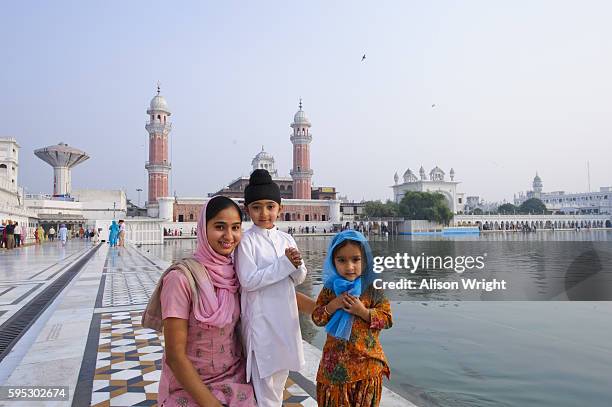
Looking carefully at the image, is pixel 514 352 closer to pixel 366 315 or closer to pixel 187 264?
pixel 366 315

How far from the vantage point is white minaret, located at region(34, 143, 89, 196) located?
160 ft

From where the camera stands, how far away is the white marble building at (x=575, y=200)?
7562cm

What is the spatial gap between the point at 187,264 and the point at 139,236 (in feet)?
86.5

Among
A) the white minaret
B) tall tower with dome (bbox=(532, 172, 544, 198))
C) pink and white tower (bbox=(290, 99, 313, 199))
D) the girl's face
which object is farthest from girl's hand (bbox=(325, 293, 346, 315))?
tall tower with dome (bbox=(532, 172, 544, 198))

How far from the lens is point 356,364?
70.6 inches

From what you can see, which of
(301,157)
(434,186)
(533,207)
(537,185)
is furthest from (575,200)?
(301,157)

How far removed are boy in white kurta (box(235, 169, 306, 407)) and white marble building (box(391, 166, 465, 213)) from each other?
2421 inches

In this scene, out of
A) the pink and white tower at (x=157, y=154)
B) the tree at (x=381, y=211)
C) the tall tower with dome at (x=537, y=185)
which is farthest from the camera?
the tall tower with dome at (x=537, y=185)

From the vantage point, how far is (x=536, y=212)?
71375mm

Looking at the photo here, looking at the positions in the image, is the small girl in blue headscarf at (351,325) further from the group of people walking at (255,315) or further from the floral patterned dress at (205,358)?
the floral patterned dress at (205,358)

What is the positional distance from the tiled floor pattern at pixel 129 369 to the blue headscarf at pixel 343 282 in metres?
0.92

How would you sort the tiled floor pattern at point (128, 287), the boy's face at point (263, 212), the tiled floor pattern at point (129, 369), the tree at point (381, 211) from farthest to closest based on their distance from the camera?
the tree at point (381, 211) < the tiled floor pattern at point (128, 287) < the tiled floor pattern at point (129, 369) < the boy's face at point (263, 212)

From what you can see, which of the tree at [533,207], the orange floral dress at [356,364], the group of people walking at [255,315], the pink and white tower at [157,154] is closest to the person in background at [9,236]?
the group of people walking at [255,315]

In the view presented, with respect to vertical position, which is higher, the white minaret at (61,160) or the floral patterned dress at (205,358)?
the white minaret at (61,160)
